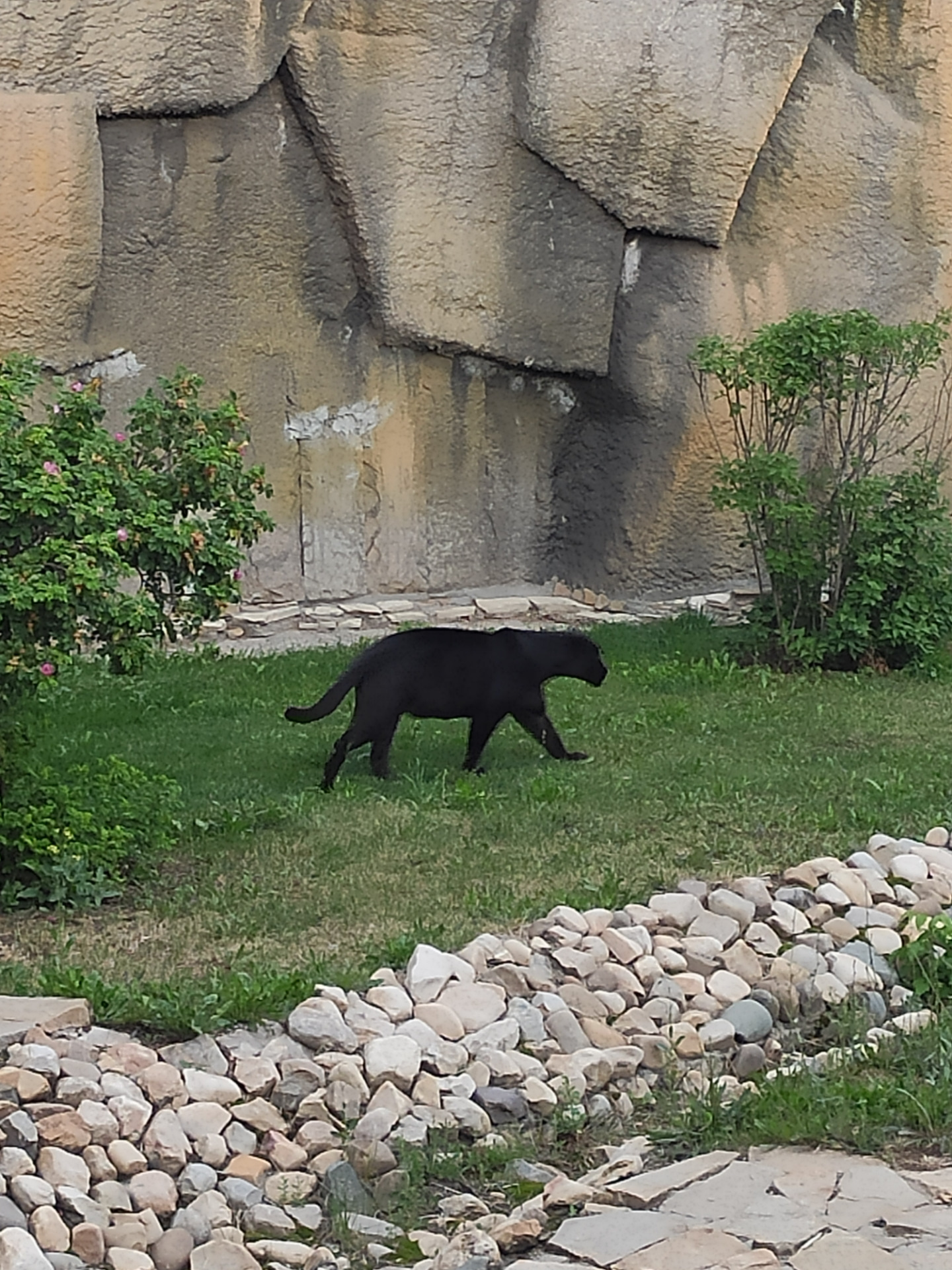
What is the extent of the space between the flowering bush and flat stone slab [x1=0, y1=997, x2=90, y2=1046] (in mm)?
1151

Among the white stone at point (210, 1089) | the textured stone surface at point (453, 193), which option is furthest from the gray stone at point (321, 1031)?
the textured stone surface at point (453, 193)

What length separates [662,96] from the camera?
1245 centimetres

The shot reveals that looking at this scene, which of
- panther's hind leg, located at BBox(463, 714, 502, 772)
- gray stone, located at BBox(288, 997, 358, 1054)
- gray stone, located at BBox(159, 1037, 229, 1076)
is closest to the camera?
gray stone, located at BBox(159, 1037, 229, 1076)

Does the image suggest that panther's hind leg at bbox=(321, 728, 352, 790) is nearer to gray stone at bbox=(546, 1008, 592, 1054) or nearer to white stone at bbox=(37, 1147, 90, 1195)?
gray stone at bbox=(546, 1008, 592, 1054)

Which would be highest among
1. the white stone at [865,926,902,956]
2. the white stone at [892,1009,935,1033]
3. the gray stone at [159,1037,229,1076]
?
the white stone at [865,926,902,956]

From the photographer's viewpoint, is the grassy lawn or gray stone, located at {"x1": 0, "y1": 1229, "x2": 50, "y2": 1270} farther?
the grassy lawn

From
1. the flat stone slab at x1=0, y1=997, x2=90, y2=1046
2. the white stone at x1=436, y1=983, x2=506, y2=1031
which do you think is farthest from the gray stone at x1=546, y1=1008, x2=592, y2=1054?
the flat stone slab at x1=0, y1=997, x2=90, y2=1046

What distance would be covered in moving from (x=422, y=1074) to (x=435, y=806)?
2.61m

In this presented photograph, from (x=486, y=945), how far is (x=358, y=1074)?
0.88 metres

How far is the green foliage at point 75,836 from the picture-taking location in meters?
6.20

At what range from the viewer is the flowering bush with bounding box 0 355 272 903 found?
18.6ft

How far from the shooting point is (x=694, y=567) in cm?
1338

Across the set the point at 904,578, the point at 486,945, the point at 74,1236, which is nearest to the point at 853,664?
the point at 904,578

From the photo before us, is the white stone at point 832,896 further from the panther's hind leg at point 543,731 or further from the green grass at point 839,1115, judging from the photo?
the panther's hind leg at point 543,731
